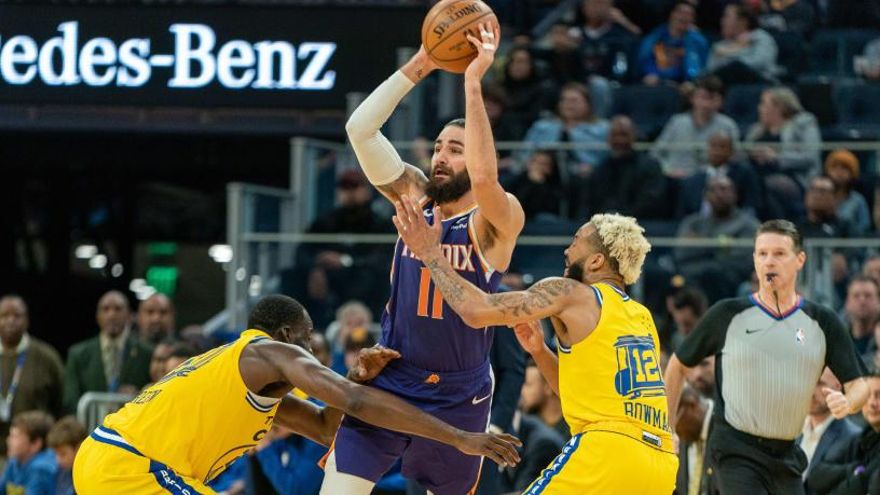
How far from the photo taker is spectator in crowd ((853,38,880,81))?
15422mm

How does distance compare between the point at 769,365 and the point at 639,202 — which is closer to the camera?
the point at 769,365

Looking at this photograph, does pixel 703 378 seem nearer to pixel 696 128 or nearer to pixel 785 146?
pixel 785 146

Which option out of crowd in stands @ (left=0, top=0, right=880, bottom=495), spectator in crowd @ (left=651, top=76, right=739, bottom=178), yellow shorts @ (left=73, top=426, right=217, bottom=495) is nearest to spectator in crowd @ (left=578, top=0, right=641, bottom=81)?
crowd in stands @ (left=0, top=0, right=880, bottom=495)

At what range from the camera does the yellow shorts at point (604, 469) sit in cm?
677

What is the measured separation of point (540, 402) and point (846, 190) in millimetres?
3453

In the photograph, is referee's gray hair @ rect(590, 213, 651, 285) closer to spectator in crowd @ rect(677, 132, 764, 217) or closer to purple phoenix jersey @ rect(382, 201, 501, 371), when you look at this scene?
purple phoenix jersey @ rect(382, 201, 501, 371)

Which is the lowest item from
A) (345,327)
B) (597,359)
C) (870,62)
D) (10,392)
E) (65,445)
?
(65,445)

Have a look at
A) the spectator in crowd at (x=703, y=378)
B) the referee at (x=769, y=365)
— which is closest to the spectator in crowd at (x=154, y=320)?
the spectator in crowd at (x=703, y=378)

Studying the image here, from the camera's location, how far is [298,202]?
45.6 feet

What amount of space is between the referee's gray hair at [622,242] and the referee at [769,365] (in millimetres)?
1449

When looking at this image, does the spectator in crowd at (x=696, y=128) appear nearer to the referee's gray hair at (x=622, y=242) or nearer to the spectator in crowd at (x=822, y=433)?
the spectator in crowd at (x=822, y=433)

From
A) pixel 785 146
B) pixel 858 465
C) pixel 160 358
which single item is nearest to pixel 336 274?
pixel 160 358

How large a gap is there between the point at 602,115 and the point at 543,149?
5.90 ft

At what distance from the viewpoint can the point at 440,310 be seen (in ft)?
24.7
